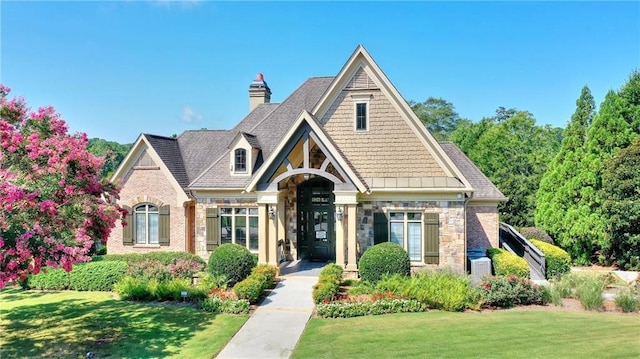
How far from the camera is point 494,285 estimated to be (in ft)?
43.2

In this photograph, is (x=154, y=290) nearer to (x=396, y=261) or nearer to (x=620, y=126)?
(x=396, y=261)

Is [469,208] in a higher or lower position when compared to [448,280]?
higher

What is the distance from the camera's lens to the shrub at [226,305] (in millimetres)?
12532

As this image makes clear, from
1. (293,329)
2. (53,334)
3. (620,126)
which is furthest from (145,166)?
(620,126)

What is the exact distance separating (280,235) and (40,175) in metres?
10.3

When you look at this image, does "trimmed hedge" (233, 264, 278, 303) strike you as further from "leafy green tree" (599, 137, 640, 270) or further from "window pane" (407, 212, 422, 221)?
"leafy green tree" (599, 137, 640, 270)

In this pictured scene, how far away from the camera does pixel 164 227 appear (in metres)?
19.5

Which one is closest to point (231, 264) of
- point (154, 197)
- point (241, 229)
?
point (241, 229)

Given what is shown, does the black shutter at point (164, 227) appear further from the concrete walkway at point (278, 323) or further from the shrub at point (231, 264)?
the concrete walkway at point (278, 323)

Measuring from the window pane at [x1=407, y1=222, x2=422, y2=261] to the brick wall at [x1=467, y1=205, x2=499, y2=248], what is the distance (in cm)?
418

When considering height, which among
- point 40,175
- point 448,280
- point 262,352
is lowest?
point 262,352

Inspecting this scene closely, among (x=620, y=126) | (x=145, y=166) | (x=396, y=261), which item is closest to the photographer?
(x=396, y=261)

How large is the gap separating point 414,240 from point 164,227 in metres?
11.3

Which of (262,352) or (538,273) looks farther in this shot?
(538,273)
